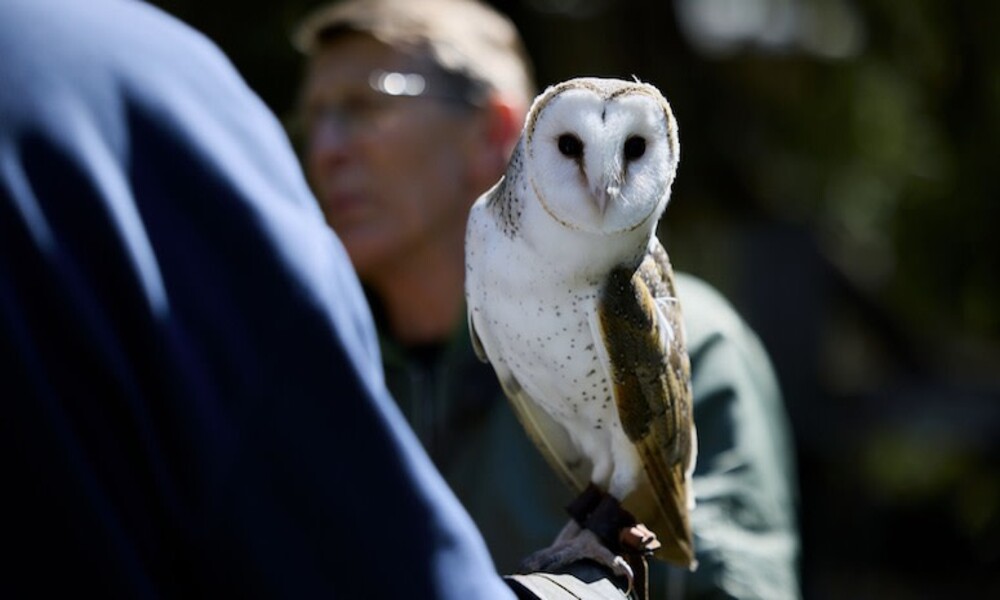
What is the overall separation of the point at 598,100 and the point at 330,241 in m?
0.34

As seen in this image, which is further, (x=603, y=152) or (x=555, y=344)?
(x=555, y=344)

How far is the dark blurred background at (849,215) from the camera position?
4.22m

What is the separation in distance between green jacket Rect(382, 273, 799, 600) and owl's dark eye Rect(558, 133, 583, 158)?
2.84 feet

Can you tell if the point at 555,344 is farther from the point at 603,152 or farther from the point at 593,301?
the point at 603,152

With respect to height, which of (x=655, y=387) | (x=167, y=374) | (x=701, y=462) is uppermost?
(x=167, y=374)

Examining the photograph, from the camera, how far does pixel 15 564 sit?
916 millimetres

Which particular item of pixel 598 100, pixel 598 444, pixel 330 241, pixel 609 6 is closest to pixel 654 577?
pixel 598 444

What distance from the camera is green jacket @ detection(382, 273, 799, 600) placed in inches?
79.3

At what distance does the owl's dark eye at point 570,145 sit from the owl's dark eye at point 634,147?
0.05 meters

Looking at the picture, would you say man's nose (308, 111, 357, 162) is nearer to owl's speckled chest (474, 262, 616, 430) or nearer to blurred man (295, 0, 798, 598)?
blurred man (295, 0, 798, 598)

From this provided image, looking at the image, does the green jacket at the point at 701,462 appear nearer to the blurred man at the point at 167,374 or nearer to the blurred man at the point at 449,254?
the blurred man at the point at 449,254

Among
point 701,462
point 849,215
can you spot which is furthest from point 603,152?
point 849,215

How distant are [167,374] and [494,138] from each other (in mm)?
1719

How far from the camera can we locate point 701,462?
82.7 inches
